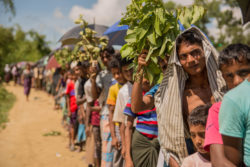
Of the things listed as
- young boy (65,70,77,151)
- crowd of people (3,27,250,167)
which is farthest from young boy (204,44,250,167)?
young boy (65,70,77,151)

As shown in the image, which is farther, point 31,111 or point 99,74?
point 31,111

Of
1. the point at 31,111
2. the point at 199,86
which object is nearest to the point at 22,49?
the point at 31,111

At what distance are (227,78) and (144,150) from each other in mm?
1271

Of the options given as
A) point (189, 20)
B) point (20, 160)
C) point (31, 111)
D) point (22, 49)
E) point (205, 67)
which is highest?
point (22, 49)

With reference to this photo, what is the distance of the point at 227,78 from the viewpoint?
1.33 metres

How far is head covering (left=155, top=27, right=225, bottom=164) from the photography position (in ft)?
5.30

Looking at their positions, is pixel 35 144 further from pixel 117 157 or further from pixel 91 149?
pixel 117 157

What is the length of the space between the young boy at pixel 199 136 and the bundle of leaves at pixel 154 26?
517 mm

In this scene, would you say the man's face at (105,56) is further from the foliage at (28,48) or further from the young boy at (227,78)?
the foliage at (28,48)

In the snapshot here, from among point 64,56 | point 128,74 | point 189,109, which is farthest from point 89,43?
point 64,56

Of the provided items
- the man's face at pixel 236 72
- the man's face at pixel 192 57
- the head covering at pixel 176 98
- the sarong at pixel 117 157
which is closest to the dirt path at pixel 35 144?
the sarong at pixel 117 157

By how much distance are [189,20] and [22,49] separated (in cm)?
4013

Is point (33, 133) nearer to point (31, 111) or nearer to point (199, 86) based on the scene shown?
point (31, 111)

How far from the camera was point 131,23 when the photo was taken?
6.19 feet
